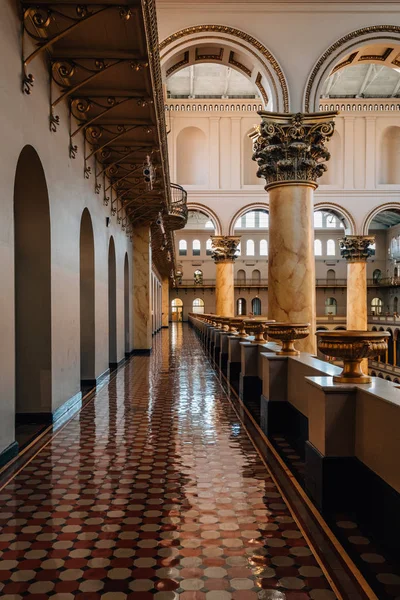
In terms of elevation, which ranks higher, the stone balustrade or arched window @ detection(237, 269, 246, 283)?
arched window @ detection(237, 269, 246, 283)

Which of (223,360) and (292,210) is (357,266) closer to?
(223,360)

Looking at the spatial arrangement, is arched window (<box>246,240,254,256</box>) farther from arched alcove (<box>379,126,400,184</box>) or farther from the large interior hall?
the large interior hall

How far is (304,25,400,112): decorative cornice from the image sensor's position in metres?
12.6

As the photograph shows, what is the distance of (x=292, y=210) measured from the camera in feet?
35.9

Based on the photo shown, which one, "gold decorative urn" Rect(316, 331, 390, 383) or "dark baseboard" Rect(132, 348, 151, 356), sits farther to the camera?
"dark baseboard" Rect(132, 348, 151, 356)

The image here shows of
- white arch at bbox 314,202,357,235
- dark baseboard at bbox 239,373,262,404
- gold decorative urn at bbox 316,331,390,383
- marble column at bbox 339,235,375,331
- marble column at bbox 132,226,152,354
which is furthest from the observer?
white arch at bbox 314,202,357,235

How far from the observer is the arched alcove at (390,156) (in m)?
28.7

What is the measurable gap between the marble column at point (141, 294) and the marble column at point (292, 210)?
735cm

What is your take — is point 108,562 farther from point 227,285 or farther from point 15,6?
point 227,285

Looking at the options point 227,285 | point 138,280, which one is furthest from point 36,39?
point 227,285

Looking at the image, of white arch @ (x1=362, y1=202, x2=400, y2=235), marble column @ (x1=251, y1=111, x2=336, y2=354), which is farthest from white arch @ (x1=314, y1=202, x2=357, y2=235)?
marble column @ (x1=251, y1=111, x2=336, y2=354)

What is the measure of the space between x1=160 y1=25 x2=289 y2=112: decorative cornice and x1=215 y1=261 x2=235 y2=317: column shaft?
14.1 metres

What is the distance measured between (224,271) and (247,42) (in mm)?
14775

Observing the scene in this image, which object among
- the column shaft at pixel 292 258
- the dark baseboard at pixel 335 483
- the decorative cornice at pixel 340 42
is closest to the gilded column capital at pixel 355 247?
the decorative cornice at pixel 340 42
